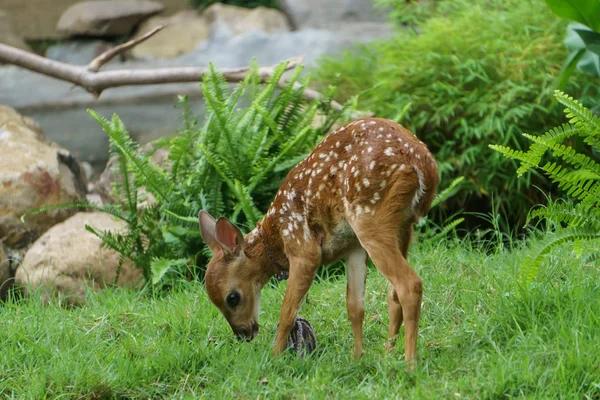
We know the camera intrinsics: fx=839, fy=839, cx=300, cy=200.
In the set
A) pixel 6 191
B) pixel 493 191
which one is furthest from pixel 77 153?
pixel 493 191

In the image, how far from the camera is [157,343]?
4.55 metres

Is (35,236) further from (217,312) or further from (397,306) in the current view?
(397,306)

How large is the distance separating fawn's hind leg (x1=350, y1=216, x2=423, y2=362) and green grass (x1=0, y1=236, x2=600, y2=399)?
19 centimetres

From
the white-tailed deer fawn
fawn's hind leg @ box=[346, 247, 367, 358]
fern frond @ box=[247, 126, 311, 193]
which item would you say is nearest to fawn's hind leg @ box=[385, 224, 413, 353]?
the white-tailed deer fawn

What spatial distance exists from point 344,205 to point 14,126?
4.83 m

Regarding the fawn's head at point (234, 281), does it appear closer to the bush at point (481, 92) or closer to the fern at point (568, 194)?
the fern at point (568, 194)

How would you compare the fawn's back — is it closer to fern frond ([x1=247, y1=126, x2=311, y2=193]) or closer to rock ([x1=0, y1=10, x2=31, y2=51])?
fern frond ([x1=247, y1=126, x2=311, y2=193])

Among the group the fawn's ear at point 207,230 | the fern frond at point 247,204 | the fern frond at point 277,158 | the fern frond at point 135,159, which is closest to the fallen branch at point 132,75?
the fern frond at point 277,158

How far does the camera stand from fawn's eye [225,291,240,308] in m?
4.51

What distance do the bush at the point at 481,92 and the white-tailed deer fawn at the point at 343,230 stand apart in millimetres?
3116

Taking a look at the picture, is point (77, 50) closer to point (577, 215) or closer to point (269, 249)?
point (269, 249)

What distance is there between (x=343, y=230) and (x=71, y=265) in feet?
10.4

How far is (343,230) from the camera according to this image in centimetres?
429

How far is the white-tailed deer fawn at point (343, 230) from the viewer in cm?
402
